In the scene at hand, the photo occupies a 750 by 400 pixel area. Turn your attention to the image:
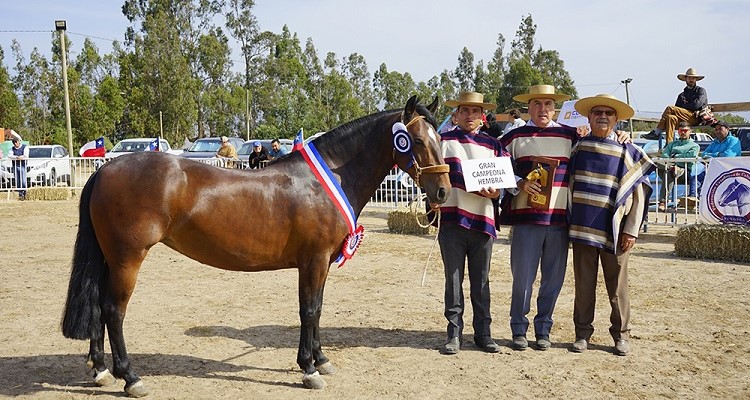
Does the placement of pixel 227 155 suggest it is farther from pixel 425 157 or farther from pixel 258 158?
pixel 425 157

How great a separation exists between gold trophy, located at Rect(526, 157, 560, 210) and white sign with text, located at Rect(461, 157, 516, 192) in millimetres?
244

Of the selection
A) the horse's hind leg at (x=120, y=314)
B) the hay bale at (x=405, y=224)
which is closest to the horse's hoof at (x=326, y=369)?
the horse's hind leg at (x=120, y=314)

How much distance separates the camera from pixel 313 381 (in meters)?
4.71

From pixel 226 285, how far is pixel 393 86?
54993 millimetres

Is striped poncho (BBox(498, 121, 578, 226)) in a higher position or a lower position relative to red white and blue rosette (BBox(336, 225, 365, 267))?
higher

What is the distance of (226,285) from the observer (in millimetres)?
8273

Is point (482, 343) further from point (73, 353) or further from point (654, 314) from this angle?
point (73, 353)

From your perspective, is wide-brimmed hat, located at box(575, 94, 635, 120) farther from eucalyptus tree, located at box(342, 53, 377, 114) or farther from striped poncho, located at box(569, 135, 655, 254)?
eucalyptus tree, located at box(342, 53, 377, 114)

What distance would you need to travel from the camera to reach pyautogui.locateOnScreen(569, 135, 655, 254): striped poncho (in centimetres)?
535

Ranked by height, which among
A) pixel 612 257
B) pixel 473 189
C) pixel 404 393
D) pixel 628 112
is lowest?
pixel 404 393

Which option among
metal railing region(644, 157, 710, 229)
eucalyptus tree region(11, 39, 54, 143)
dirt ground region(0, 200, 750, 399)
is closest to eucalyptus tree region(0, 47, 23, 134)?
eucalyptus tree region(11, 39, 54, 143)

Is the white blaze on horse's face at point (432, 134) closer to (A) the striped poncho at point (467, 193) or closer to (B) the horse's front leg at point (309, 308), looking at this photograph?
(A) the striped poncho at point (467, 193)

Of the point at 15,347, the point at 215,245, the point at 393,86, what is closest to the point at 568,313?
the point at 215,245

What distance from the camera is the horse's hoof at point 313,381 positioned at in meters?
4.71
